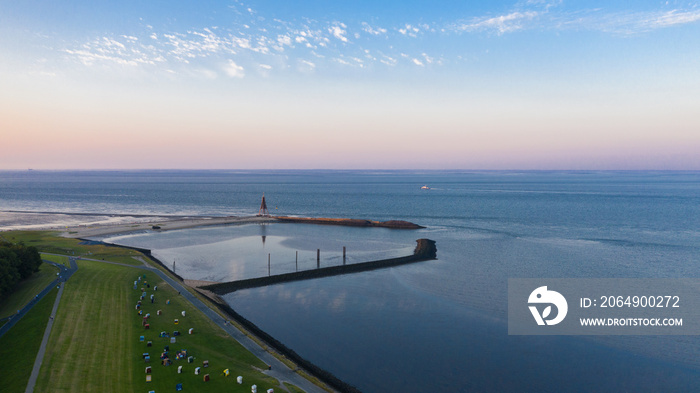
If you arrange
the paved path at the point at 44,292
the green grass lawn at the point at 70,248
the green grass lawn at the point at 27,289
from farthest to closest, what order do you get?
the green grass lawn at the point at 70,248
the green grass lawn at the point at 27,289
the paved path at the point at 44,292

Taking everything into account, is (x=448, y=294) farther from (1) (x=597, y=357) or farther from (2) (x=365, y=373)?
(2) (x=365, y=373)

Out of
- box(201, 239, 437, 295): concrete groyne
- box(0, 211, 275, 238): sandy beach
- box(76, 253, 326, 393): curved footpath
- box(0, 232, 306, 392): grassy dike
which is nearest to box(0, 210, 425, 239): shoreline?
box(0, 211, 275, 238): sandy beach

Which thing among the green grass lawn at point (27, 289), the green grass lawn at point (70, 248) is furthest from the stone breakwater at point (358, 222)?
the green grass lawn at point (27, 289)

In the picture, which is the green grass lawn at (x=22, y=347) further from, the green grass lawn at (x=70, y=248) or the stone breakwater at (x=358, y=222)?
the stone breakwater at (x=358, y=222)

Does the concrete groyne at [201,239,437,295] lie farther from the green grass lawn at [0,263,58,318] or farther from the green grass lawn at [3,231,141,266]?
the green grass lawn at [0,263,58,318]

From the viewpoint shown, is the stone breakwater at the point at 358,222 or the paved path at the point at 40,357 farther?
the stone breakwater at the point at 358,222

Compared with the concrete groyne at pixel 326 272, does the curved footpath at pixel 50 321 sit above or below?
above
